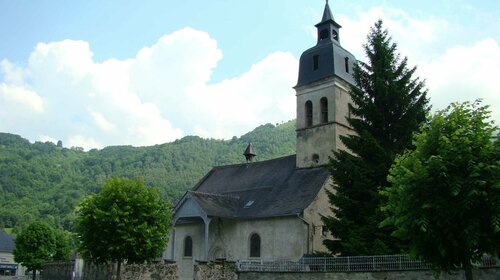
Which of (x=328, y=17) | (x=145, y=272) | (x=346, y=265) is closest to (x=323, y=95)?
(x=328, y=17)

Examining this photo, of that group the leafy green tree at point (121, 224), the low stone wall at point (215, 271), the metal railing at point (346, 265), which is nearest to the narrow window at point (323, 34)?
the leafy green tree at point (121, 224)

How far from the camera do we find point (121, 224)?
24.6m

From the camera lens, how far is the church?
101 ft

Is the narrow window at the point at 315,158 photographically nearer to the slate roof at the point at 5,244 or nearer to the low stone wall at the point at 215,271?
the low stone wall at the point at 215,271

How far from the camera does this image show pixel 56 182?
142625 millimetres

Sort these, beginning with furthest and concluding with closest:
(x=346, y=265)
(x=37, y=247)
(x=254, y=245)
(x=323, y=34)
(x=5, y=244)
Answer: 1. (x=5, y=244)
2. (x=37, y=247)
3. (x=323, y=34)
4. (x=254, y=245)
5. (x=346, y=265)

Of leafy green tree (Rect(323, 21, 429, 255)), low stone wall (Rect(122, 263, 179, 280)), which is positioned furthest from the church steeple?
low stone wall (Rect(122, 263, 179, 280))

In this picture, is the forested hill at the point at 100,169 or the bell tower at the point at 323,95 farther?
the forested hill at the point at 100,169

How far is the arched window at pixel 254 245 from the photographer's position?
3250cm

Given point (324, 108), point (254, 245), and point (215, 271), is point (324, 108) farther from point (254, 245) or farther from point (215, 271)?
point (215, 271)

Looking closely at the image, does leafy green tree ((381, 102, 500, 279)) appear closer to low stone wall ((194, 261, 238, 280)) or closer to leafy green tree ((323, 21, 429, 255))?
leafy green tree ((323, 21, 429, 255))

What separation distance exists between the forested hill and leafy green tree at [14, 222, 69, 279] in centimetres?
5439

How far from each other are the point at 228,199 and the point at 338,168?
13.7 m

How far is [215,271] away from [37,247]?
29.1 m
